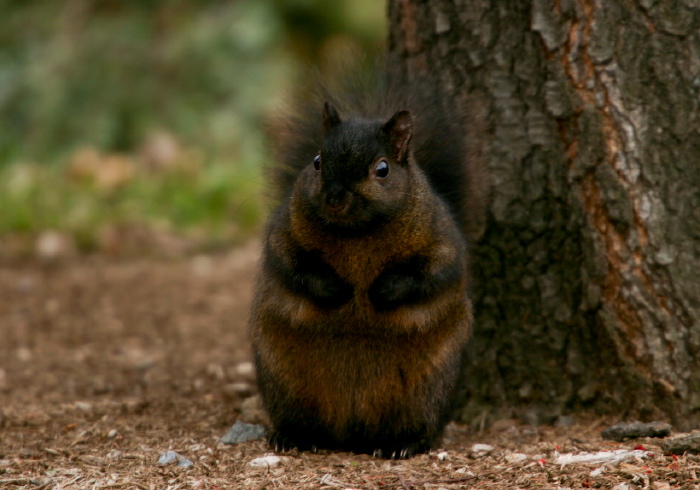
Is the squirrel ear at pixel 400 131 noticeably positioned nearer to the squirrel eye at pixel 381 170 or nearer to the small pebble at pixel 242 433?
the squirrel eye at pixel 381 170

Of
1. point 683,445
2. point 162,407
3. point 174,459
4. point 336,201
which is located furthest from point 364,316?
point 162,407

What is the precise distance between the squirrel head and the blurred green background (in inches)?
187

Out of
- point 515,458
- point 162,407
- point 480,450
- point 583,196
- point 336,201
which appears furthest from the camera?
point 162,407

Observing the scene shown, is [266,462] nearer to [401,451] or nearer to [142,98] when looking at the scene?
[401,451]

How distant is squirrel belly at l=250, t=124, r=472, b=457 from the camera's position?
3332 millimetres

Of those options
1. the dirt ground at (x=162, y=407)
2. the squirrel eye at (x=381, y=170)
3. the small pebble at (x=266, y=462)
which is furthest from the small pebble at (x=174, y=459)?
the squirrel eye at (x=381, y=170)

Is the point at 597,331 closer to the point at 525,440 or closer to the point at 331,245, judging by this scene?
the point at 525,440

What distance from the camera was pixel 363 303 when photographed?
3.35 meters

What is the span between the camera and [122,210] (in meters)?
7.88

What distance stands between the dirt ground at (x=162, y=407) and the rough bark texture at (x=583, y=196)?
0.28 metres

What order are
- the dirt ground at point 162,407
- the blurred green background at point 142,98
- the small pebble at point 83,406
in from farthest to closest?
1. the blurred green background at point 142,98
2. the small pebble at point 83,406
3. the dirt ground at point 162,407

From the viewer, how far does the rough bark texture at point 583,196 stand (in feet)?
11.7

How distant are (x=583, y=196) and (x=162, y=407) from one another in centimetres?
211

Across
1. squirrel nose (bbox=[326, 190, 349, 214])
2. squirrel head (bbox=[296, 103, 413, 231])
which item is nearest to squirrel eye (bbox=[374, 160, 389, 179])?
squirrel head (bbox=[296, 103, 413, 231])
